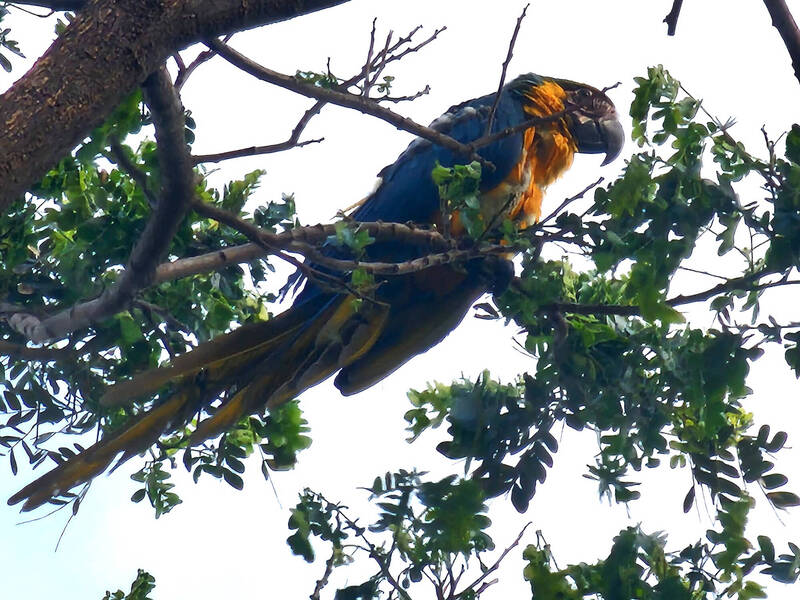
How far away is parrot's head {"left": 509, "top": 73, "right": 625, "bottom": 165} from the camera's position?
13.2 feet

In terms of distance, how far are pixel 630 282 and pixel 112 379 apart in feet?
5.18

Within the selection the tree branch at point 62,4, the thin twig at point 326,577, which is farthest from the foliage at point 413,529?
the tree branch at point 62,4

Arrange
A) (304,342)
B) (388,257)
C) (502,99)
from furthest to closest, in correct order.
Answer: (502,99), (388,257), (304,342)

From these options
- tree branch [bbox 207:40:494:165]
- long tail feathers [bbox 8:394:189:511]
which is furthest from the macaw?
tree branch [bbox 207:40:494:165]

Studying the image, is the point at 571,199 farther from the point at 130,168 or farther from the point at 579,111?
the point at 579,111

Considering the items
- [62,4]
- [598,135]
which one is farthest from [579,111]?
[62,4]

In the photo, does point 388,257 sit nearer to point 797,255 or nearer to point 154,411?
point 154,411

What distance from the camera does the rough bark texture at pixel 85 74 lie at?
150 centimetres

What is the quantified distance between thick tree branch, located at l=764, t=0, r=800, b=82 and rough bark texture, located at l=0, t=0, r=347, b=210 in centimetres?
106

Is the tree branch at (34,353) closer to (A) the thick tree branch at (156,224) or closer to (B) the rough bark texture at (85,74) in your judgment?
(A) the thick tree branch at (156,224)

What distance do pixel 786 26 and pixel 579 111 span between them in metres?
2.29

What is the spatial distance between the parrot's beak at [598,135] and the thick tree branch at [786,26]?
2232 millimetres

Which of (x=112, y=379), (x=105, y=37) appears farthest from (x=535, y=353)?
(x=105, y=37)

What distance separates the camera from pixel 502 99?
13.0 feet
